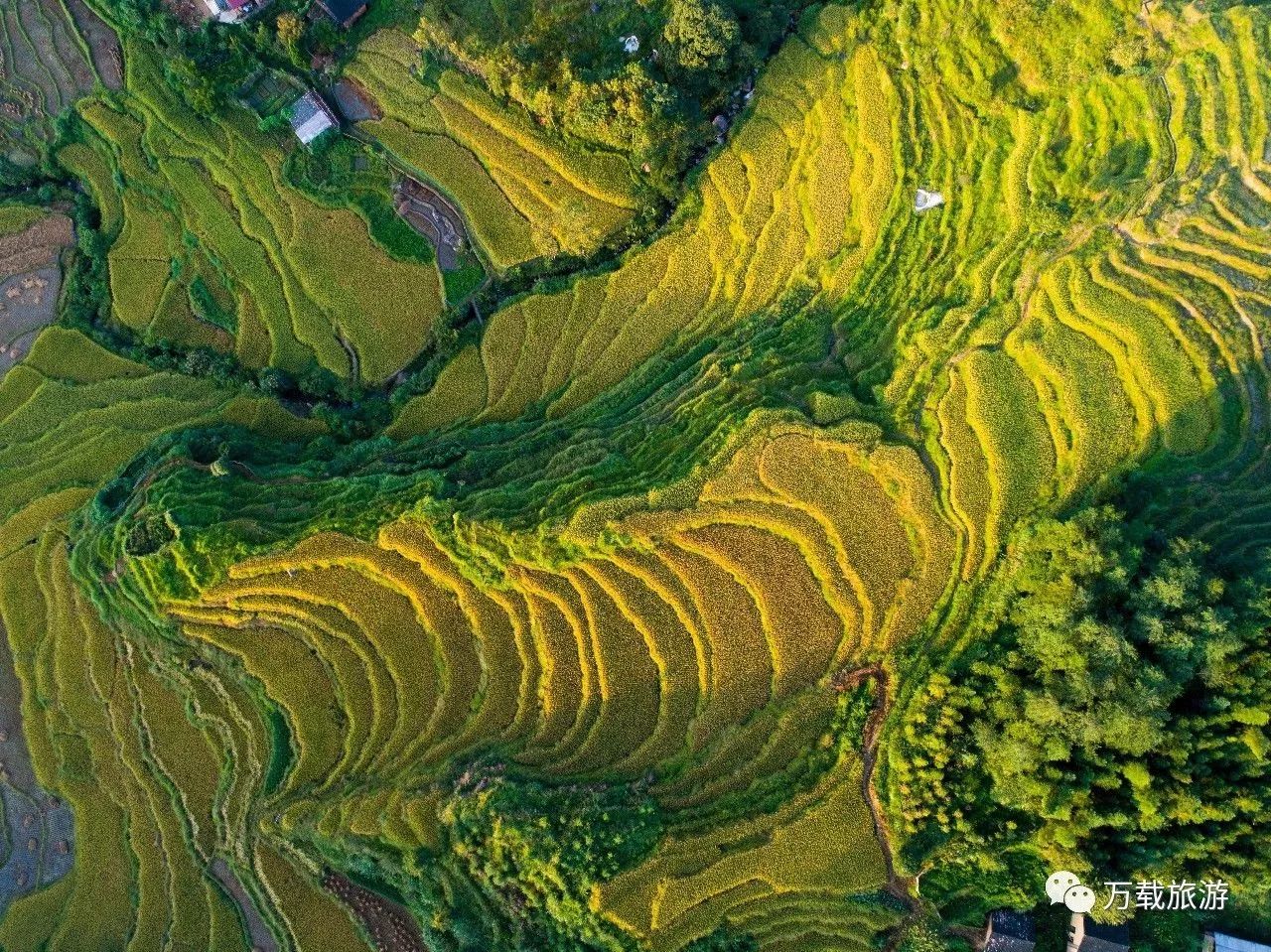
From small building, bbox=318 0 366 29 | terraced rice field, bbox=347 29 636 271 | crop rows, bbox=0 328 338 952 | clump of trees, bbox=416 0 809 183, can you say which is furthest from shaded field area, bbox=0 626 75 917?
clump of trees, bbox=416 0 809 183

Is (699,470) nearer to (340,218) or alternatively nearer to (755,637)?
(755,637)

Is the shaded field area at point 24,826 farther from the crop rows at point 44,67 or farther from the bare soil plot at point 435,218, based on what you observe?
the crop rows at point 44,67

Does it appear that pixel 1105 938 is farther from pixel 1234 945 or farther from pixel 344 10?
pixel 344 10

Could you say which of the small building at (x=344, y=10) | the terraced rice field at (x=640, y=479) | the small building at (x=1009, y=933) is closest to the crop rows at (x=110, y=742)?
the terraced rice field at (x=640, y=479)

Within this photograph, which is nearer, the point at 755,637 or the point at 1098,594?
the point at 1098,594

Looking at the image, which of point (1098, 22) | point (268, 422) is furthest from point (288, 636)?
point (1098, 22)

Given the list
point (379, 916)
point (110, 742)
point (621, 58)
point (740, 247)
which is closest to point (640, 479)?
point (740, 247)
